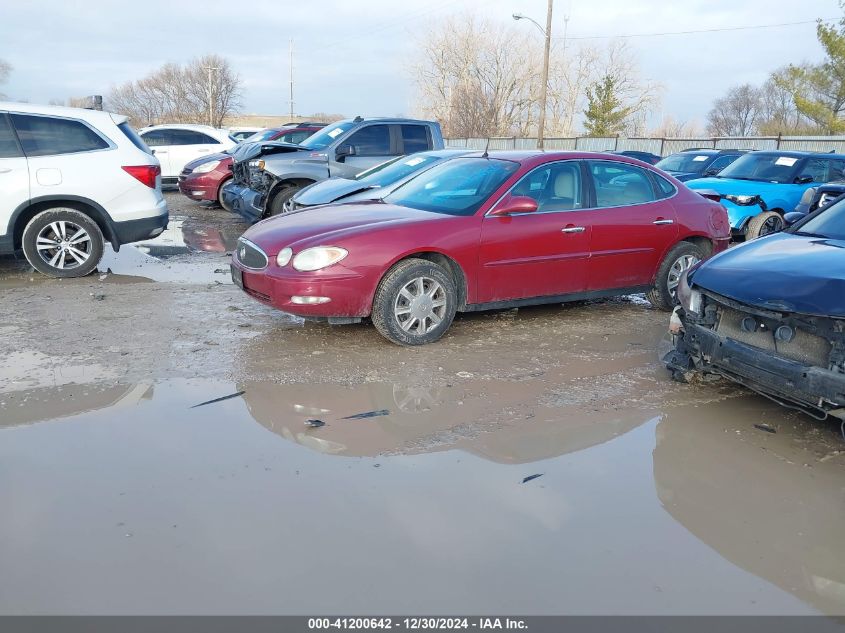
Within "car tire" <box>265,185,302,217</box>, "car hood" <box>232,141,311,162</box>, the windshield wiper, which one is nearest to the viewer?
the windshield wiper

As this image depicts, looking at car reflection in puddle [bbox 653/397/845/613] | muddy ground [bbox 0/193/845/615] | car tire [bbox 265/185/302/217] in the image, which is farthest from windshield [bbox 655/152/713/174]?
car reflection in puddle [bbox 653/397/845/613]

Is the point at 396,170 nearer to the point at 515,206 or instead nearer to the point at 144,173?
the point at 144,173

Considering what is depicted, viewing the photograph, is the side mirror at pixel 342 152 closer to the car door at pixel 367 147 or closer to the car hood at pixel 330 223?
the car door at pixel 367 147

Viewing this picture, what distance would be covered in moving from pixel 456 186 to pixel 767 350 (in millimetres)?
3160

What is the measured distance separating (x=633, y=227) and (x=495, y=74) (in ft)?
167

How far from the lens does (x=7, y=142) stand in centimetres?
784

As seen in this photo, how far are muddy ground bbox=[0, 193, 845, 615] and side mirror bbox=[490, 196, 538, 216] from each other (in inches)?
41.9

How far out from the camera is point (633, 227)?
22.2ft

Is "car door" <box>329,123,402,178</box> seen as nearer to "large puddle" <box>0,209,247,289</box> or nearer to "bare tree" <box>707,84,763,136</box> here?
"large puddle" <box>0,209,247,289</box>

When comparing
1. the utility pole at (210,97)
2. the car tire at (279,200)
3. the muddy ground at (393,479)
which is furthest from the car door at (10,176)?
the utility pole at (210,97)

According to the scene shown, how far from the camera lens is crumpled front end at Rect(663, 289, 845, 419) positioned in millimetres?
3975

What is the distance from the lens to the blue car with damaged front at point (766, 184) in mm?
11391

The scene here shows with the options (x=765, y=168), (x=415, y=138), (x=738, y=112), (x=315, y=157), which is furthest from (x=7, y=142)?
(x=738, y=112)

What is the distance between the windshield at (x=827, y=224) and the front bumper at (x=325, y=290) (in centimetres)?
326
